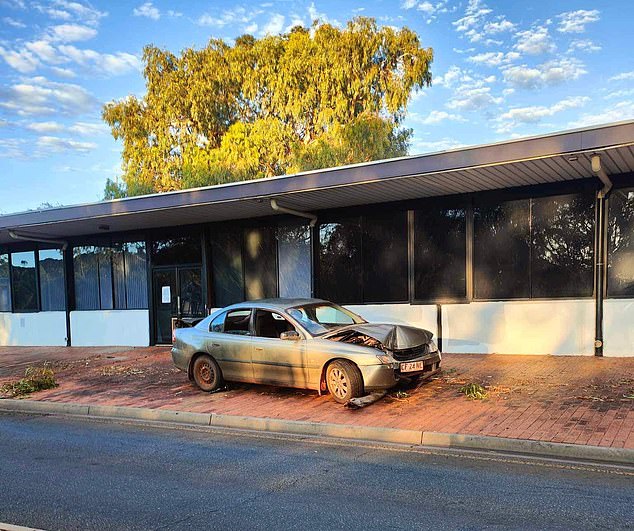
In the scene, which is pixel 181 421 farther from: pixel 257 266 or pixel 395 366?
pixel 257 266

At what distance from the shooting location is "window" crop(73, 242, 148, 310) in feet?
55.3

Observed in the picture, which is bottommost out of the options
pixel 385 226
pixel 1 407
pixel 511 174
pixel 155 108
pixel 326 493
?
pixel 1 407

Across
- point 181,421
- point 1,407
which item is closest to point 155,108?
point 1,407

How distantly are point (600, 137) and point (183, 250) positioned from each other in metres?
11.8

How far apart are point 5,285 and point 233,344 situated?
15.7 metres

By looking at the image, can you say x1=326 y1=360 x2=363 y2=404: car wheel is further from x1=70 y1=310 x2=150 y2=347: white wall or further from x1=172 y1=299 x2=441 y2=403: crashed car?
x1=70 y1=310 x2=150 y2=347: white wall

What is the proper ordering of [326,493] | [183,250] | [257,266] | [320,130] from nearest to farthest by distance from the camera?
[326,493] < [257,266] < [183,250] < [320,130]

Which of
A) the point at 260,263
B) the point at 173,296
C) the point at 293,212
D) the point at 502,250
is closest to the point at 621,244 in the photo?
the point at 502,250

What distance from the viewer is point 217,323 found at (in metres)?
9.14

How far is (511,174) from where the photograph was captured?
384 inches

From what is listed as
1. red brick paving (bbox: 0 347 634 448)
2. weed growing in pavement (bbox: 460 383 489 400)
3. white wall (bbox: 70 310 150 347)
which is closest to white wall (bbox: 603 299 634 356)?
red brick paving (bbox: 0 347 634 448)

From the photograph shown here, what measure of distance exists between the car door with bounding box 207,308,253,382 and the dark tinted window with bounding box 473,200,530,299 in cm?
553

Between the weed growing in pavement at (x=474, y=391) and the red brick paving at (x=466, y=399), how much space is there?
11 cm

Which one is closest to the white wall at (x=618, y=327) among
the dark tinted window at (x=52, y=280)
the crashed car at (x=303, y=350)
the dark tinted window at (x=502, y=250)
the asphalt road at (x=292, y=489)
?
the dark tinted window at (x=502, y=250)
